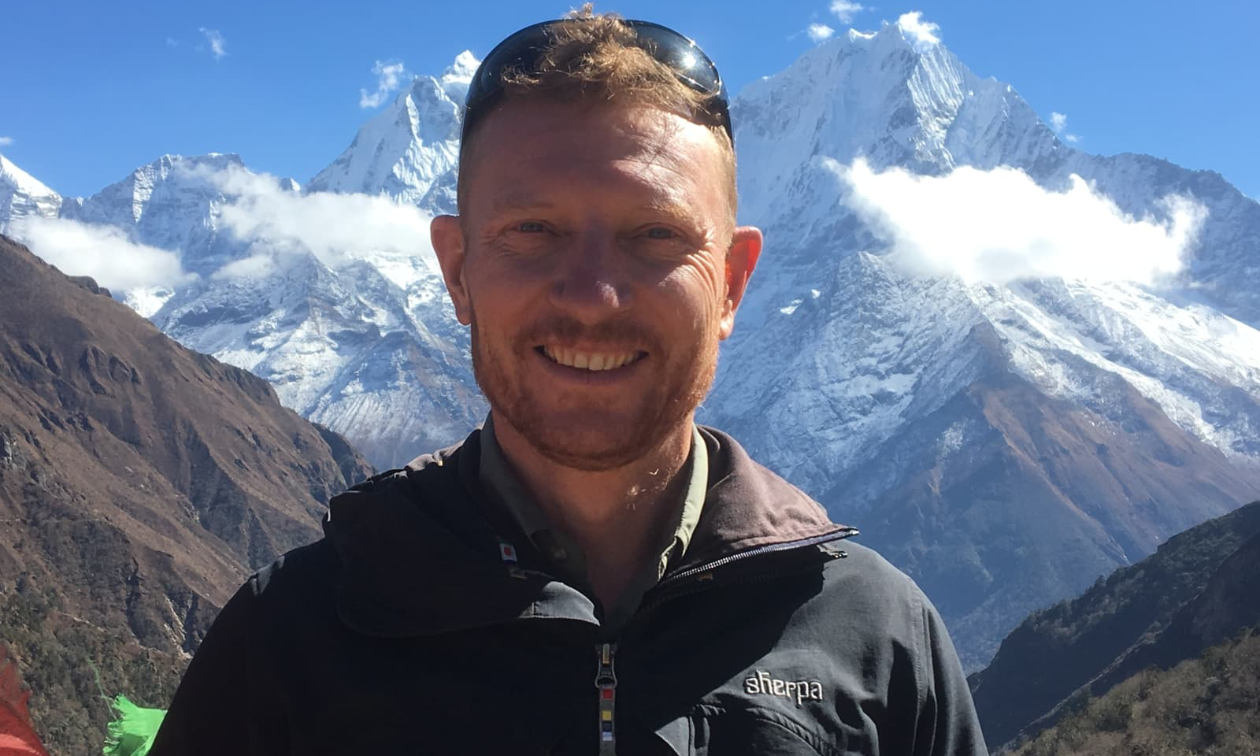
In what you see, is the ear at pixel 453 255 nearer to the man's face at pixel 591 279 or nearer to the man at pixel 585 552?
the man at pixel 585 552

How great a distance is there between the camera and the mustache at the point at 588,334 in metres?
3.47

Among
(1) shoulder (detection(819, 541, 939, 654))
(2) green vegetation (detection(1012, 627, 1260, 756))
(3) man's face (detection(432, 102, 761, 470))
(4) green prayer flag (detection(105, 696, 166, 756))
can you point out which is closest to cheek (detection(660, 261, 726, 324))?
(3) man's face (detection(432, 102, 761, 470))

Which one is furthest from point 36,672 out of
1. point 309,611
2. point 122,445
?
point 122,445

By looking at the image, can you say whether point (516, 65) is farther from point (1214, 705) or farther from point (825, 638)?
point (1214, 705)

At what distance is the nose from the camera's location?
346cm

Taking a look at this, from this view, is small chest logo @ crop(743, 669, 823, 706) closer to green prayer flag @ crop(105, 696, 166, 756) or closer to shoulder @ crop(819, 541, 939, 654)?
shoulder @ crop(819, 541, 939, 654)

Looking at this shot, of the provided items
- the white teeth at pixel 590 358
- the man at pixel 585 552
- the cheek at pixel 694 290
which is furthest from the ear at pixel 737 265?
the white teeth at pixel 590 358

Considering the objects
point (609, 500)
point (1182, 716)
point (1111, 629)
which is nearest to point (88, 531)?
point (1111, 629)

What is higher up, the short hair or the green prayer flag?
the short hair

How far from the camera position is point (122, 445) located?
189125 mm

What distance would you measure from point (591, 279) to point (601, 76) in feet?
2.04

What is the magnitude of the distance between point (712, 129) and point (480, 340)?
3.32 feet

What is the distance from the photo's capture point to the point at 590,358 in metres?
3.53

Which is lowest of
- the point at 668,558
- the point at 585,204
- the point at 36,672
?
the point at 668,558
